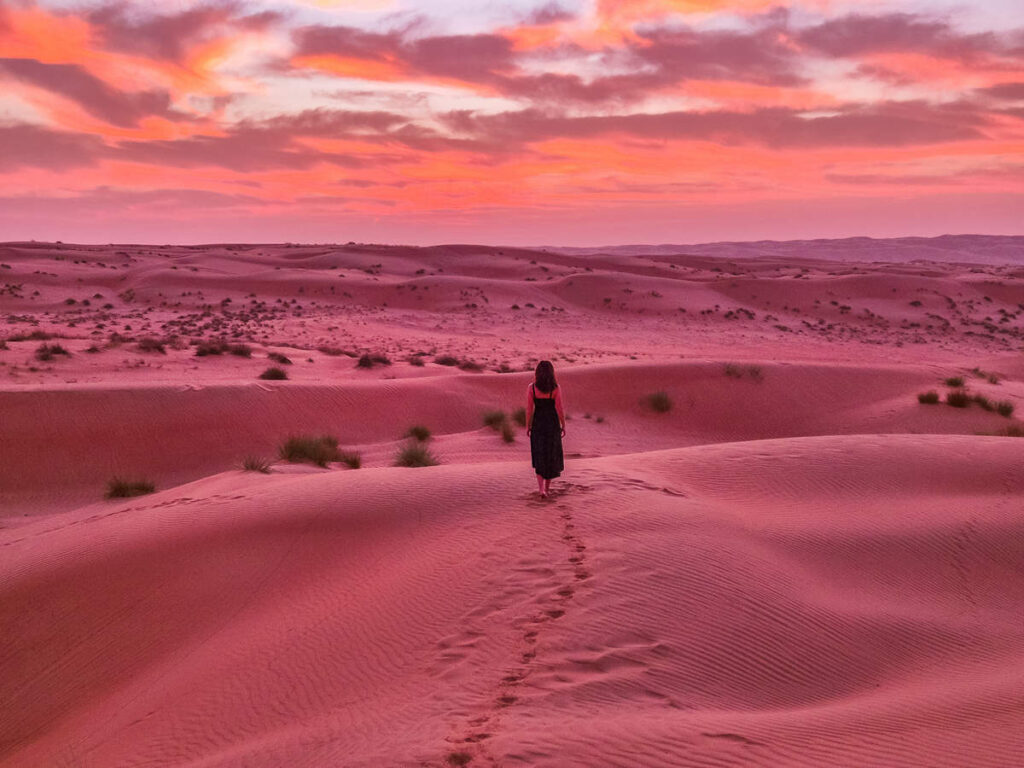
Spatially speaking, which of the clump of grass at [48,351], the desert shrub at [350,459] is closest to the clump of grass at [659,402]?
the desert shrub at [350,459]

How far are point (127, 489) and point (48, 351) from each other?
13111 millimetres

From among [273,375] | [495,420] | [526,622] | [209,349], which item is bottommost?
[495,420]

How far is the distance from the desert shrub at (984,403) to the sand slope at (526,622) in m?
11.3

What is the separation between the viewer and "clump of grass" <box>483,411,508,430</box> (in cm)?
2030

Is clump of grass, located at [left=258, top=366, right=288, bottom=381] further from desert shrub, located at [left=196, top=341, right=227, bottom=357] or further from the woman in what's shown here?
the woman

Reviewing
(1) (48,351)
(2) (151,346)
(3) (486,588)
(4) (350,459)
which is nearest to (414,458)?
(4) (350,459)

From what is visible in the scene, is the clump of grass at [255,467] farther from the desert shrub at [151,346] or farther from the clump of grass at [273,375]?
the desert shrub at [151,346]

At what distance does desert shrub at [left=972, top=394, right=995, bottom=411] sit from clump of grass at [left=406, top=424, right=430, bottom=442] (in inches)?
587

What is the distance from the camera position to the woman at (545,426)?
10812 millimetres

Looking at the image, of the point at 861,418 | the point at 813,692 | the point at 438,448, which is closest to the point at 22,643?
the point at 813,692

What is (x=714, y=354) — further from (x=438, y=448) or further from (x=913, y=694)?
(x=913, y=694)

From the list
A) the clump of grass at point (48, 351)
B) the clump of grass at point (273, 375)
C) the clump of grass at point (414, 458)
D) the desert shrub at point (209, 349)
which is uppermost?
the clump of grass at point (48, 351)

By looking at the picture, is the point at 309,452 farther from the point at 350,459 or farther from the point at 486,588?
the point at 486,588

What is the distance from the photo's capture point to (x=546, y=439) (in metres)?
10.9
